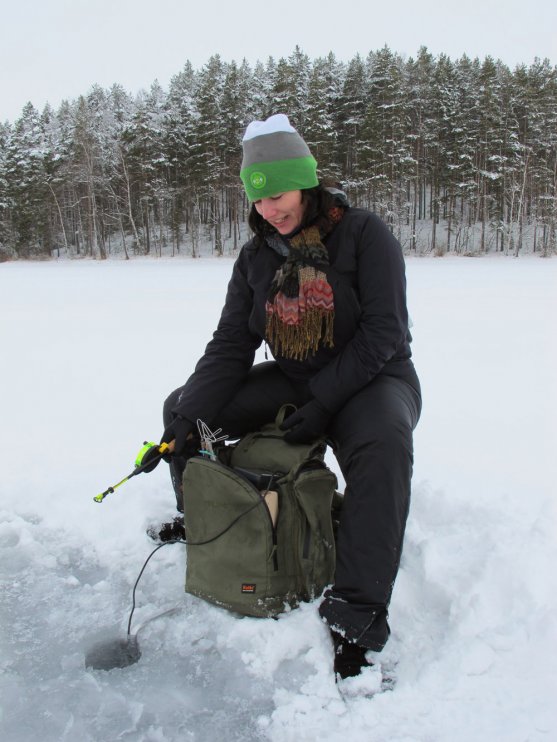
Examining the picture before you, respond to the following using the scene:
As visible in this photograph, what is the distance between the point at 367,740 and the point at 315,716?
0.48ft

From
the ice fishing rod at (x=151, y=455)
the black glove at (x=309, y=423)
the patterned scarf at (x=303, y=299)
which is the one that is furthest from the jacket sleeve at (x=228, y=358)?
the black glove at (x=309, y=423)

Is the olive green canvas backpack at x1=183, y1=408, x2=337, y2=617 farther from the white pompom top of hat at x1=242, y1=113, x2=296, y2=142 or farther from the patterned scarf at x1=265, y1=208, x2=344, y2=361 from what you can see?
the white pompom top of hat at x1=242, y1=113, x2=296, y2=142

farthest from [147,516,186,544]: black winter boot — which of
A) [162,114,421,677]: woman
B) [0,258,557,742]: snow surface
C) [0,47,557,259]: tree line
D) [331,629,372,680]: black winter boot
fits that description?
[0,47,557,259]: tree line

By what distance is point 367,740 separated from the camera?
1.36 m

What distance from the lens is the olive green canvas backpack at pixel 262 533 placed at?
5.69 ft

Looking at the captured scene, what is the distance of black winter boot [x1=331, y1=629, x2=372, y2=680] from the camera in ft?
5.11

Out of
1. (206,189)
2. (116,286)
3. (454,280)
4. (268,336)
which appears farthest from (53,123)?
(268,336)

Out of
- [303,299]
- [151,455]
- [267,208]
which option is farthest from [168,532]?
[267,208]

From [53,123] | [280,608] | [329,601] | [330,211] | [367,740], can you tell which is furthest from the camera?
[53,123]

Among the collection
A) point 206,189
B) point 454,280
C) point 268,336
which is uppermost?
point 206,189

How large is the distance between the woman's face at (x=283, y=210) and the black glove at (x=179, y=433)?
2.58 feet

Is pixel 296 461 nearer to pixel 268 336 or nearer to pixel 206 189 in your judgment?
pixel 268 336

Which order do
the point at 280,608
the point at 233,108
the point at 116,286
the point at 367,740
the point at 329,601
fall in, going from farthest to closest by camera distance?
the point at 233,108
the point at 116,286
the point at 280,608
the point at 329,601
the point at 367,740

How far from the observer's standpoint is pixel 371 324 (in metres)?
1.83
